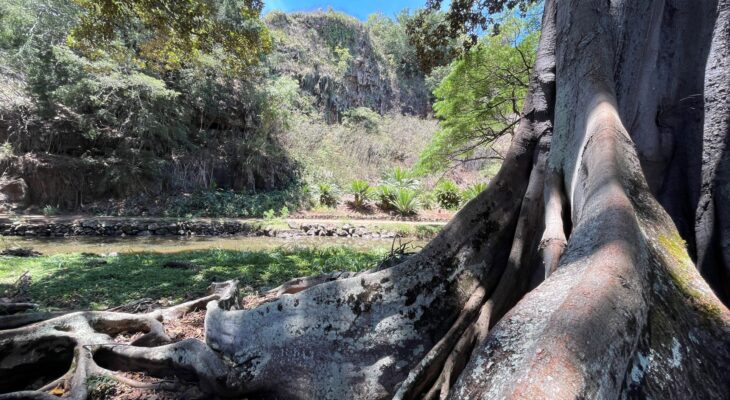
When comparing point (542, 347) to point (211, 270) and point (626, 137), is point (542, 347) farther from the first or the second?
point (211, 270)

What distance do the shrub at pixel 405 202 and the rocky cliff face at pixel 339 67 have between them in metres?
12.4

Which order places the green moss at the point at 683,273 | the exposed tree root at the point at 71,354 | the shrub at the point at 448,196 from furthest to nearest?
the shrub at the point at 448,196 < the exposed tree root at the point at 71,354 < the green moss at the point at 683,273

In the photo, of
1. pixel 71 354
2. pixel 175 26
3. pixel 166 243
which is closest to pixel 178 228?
pixel 166 243

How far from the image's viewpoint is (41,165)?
46.6 feet

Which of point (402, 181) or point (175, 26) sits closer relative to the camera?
point (175, 26)

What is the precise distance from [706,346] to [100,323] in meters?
3.49

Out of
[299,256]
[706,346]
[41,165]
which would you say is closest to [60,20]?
[41,165]

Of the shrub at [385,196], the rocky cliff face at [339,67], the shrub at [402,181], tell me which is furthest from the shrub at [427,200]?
A: the rocky cliff face at [339,67]

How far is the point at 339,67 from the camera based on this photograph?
27.7 m

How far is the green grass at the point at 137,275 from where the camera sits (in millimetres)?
4328

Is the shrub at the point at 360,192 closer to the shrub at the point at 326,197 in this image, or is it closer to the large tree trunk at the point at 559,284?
the shrub at the point at 326,197

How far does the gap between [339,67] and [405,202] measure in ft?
51.3

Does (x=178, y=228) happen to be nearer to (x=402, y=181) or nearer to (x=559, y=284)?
(x=402, y=181)

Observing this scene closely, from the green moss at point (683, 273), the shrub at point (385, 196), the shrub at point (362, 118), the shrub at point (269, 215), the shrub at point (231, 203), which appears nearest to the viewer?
the green moss at point (683, 273)
